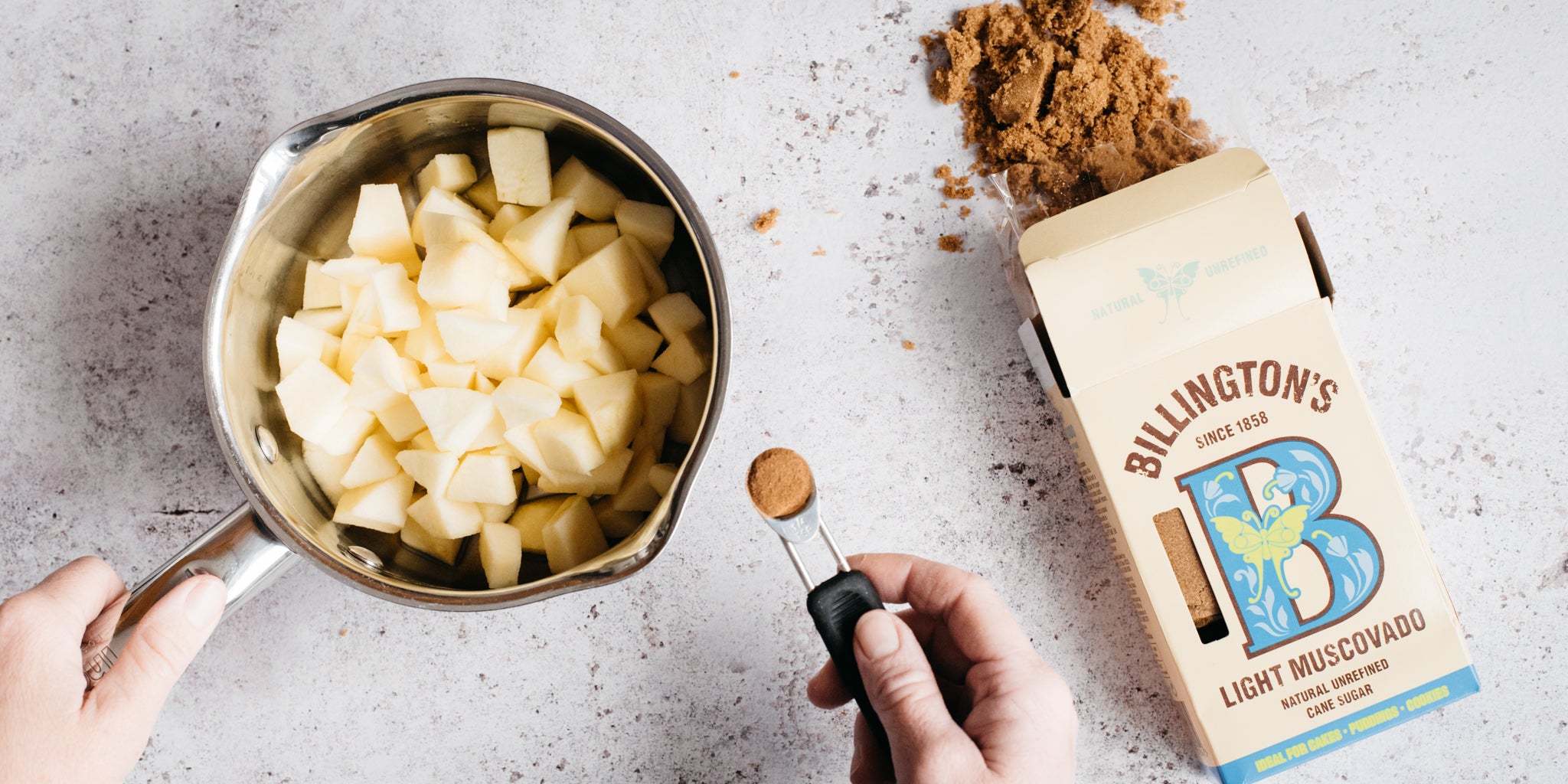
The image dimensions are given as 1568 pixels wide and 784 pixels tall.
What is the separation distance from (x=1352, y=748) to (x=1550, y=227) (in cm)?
89

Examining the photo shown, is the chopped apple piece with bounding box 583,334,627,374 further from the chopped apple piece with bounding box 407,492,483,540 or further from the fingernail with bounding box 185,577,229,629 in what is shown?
the fingernail with bounding box 185,577,229,629

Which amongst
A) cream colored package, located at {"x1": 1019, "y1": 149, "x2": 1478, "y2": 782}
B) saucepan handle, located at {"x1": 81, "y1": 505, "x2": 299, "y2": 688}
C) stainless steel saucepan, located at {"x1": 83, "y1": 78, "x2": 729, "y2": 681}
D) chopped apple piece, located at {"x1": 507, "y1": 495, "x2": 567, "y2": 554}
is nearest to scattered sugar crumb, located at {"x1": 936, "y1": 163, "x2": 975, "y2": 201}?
cream colored package, located at {"x1": 1019, "y1": 149, "x2": 1478, "y2": 782}

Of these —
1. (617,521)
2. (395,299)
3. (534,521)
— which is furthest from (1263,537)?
(395,299)

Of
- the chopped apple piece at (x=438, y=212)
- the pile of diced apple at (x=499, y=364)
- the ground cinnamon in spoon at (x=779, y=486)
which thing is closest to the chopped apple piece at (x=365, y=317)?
the pile of diced apple at (x=499, y=364)

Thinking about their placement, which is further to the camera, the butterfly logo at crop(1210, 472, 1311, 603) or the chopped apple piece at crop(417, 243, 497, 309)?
the butterfly logo at crop(1210, 472, 1311, 603)

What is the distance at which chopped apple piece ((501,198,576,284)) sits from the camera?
112 centimetres

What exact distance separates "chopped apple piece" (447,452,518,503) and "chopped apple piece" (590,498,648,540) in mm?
126

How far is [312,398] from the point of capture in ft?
3.62

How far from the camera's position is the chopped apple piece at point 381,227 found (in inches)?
43.8

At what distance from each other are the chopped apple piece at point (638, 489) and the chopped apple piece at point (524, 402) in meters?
0.14

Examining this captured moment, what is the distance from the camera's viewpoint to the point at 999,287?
1336mm

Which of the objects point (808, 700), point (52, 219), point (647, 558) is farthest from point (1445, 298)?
point (52, 219)

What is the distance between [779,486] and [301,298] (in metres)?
0.73

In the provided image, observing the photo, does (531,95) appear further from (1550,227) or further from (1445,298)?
(1550,227)
